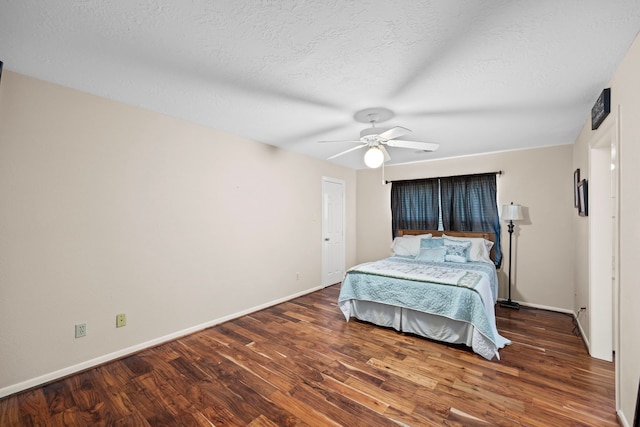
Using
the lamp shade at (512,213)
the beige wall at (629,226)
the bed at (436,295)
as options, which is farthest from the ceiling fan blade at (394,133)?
the lamp shade at (512,213)

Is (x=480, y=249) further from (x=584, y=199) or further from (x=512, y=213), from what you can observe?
(x=584, y=199)

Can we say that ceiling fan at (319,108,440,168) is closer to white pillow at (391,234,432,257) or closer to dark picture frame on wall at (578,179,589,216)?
dark picture frame on wall at (578,179,589,216)

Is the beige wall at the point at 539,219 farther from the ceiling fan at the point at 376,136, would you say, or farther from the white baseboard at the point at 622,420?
the white baseboard at the point at 622,420

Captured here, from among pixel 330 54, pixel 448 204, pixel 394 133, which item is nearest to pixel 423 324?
pixel 394 133

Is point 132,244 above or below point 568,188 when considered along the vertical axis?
below

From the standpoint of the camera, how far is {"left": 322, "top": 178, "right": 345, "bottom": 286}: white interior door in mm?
5051

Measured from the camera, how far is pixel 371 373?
230 cm

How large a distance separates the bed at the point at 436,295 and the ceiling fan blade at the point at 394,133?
62.3 inches

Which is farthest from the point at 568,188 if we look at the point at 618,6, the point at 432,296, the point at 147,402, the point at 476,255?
the point at 147,402

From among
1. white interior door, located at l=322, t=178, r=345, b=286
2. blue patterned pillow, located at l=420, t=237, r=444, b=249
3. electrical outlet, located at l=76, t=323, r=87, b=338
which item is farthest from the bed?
electrical outlet, located at l=76, t=323, r=87, b=338

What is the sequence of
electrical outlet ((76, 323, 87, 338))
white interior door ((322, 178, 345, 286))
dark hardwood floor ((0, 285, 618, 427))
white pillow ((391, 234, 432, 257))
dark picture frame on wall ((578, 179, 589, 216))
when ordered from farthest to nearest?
1. white interior door ((322, 178, 345, 286))
2. white pillow ((391, 234, 432, 257))
3. dark picture frame on wall ((578, 179, 589, 216))
4. electrical outlet ((76, 323, 87, 338))
5. dark hardwood floor ((0, 285, 618, 427))

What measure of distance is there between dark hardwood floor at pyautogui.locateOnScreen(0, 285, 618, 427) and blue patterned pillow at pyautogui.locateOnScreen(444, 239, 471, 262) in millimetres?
1214

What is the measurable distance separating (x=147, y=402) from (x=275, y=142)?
3.11 m

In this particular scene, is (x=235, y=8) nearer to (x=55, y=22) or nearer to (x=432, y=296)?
(x=55, y=22)
